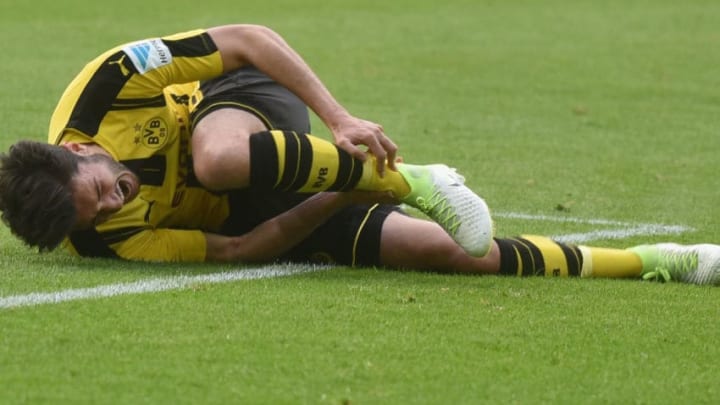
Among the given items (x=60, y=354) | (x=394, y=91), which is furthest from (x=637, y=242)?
(x=394, y=91)

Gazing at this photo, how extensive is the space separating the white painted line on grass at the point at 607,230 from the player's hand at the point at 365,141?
1593mm

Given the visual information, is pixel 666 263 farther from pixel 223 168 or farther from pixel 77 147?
pixel 77 147

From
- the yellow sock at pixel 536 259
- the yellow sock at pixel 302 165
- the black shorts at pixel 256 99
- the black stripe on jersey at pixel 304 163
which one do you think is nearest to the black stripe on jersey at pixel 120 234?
the black shorts at pixel 256 99

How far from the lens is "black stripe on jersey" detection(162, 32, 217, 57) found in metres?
5.76

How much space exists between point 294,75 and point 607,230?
2.15 m

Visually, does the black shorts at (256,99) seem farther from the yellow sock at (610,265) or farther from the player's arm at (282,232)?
the yellow sock at (610,265)

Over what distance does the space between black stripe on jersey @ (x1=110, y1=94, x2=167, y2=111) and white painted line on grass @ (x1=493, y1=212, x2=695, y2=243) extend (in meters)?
2.04

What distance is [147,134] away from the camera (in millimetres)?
5762

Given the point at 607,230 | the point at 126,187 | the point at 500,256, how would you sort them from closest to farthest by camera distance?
the point at 126,187
the point at 500,256
the point at 607,230

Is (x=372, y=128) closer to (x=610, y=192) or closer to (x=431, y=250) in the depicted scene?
(x=431, y=250)

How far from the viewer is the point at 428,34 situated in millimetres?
16391

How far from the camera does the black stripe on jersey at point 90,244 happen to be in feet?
19.0

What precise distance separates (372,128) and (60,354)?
161 centimetres

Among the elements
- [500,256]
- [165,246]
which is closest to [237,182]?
[165,246]
